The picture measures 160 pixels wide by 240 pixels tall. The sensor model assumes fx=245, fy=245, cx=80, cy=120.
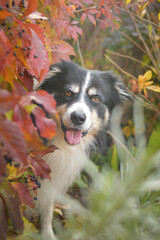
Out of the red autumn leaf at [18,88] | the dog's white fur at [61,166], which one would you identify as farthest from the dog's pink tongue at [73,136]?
the red autumn leaf at [18,88]

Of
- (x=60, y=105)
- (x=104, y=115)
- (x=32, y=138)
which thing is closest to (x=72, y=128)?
(x=60, y=105)

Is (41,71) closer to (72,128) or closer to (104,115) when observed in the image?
(72,128)

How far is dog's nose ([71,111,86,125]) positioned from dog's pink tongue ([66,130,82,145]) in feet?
0.52

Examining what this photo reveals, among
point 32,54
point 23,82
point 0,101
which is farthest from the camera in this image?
point 23,82

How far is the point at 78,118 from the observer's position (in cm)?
199

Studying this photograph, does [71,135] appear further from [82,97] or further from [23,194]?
[23,194]

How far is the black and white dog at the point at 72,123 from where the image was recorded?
216 centimetres

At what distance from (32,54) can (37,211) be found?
1.86m

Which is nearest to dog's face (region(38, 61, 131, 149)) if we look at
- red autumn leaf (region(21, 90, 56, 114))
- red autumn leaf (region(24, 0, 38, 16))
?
red autumn leaf (region(24, 0, 38, 16))

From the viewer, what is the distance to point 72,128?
2115 millimetres

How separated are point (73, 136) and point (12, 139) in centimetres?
144

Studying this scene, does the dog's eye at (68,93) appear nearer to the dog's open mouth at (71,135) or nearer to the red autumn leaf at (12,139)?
the dog's open mouth at (71,135)

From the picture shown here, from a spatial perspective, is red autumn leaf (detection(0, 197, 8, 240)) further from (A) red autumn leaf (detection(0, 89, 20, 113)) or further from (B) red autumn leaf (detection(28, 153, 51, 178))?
(A) red autumn leaf (detection(0, 89, 20, 113))

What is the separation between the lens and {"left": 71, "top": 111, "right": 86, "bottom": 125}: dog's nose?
1.98m
